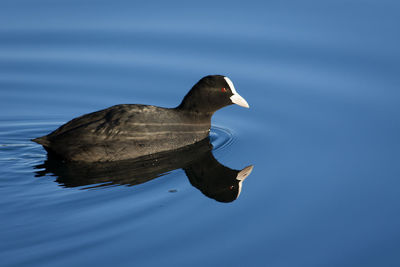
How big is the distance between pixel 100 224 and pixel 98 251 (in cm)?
48

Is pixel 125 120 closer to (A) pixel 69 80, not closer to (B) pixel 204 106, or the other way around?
(B) pixel 204 106

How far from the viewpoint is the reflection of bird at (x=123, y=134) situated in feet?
24.6

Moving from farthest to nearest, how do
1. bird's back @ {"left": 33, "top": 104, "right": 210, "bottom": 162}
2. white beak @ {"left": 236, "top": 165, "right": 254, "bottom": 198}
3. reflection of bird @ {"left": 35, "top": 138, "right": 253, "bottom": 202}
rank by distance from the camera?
bird's back @ {"left": 33, "top": 104, "right": 210, "bottom": 162} → white beak @ {"left": 236, "top": 165, "right": 254, "bottom": 198} → reflection of bird @ {"left": 35, "top": 138, "right": 253, "bottom": 202}

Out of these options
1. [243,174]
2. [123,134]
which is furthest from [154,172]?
[243,174]

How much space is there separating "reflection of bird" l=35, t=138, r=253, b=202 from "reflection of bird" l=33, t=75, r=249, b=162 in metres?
0.11

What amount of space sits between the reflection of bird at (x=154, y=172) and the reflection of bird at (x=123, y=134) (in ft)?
0.37

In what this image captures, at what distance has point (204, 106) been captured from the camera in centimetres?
852

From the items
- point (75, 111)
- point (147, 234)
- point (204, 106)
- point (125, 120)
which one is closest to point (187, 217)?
point (147, 234)

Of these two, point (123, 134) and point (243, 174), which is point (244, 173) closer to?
point (243, 174)

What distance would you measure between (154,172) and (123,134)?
2.14 feet

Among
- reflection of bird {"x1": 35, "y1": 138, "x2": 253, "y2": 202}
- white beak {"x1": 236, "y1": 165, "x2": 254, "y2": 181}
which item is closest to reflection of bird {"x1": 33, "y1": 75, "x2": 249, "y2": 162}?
reflection of bird {"x1": 35, "y1": 138, "x2": 253, "y2": 202}

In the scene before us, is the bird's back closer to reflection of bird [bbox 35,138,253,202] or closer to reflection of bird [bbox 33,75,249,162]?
reflection of bird [bbox 33,75,249,162]

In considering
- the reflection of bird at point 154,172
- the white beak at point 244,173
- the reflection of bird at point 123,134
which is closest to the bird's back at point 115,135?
the reflection of bird at point 123,134

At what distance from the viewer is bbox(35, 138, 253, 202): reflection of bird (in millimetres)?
6973
